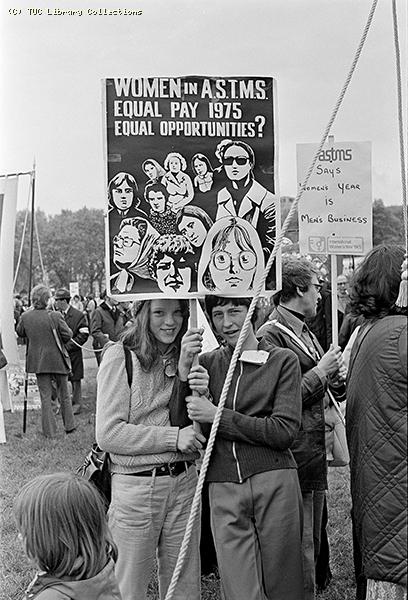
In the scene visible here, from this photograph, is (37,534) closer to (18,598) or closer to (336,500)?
(18,598)

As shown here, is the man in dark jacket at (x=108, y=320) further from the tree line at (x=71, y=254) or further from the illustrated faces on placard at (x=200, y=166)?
the tree line at (x=71, y=254)

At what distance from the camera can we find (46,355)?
9.16m

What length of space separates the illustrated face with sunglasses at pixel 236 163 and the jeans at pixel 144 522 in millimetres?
1175

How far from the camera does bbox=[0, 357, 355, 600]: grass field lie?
4660 mm

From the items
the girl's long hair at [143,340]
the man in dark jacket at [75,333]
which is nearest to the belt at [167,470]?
the girl's long hair at [143,340]

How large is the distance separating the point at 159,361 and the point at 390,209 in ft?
104

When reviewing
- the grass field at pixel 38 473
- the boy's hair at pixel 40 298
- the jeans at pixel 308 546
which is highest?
the boy's hair at pixel 40 298

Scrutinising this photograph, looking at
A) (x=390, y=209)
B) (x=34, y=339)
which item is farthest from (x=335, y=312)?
(x=390, y=209)

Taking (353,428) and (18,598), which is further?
(18,598)

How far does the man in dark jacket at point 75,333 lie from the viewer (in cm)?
1052

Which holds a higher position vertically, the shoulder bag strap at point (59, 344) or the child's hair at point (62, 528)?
the shoulder bag strap at point (59, 344)

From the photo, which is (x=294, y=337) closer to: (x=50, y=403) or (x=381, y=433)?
(x=381, y=433)

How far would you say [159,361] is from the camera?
3.26 metres

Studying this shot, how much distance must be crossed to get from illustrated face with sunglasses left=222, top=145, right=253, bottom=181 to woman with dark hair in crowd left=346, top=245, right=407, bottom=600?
62cm
